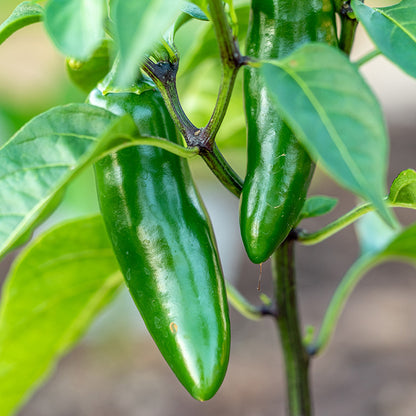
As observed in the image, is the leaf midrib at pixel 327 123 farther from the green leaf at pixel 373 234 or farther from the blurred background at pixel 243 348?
the blurred background at pixel 243 348

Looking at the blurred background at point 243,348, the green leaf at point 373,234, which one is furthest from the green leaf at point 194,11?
the blurred background at point 243,348

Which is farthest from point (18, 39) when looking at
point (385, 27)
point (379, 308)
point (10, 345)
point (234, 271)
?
point (385, 27)

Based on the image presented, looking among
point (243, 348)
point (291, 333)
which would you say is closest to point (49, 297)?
point (291, 333)

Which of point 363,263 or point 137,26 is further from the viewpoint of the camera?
point 363,263

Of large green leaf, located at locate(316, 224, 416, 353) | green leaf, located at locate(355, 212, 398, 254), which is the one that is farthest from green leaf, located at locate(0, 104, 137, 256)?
green leaf, located at locate(355, 212, 398, 254)

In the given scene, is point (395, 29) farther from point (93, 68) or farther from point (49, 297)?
point (49, 297)

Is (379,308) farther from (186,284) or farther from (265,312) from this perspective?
(186,284)

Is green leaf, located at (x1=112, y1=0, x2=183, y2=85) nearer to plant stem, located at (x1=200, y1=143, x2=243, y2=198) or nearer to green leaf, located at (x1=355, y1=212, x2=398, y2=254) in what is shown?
plant stem, located at (x1=200, y1=143, x2=243, y2=198)
